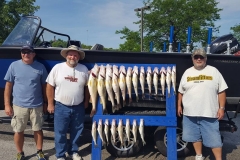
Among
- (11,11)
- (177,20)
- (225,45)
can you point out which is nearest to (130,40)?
(177,20)

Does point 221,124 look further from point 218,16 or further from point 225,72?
point 218,16

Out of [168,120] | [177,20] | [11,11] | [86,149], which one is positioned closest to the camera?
[168,120]

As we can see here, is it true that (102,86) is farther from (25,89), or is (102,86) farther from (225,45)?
(225,45)

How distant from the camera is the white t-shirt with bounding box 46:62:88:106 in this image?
385 centimetres

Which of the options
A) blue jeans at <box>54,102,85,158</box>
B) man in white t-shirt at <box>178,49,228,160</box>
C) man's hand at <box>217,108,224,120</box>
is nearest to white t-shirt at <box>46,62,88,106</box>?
blue jeans at <box>54,102,85,158</box>

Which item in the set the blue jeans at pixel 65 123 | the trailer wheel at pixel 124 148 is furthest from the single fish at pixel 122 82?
the trailer wheel at pixel 124 148

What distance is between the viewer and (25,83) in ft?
12.8

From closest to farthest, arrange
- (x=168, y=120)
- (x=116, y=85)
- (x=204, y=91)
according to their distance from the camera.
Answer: (x=204, y=91) < (x=116, y=85) < (x=168, y=120)

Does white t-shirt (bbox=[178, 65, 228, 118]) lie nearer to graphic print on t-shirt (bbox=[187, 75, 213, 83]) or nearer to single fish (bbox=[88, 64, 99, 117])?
graphic print on t-shirt (bbox=[187, 75, 213, 83])

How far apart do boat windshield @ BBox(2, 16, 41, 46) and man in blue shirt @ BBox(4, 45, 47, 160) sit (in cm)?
89

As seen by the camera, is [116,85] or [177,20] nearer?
[116,85]

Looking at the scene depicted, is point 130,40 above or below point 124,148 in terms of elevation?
above

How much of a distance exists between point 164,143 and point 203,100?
1.11 m

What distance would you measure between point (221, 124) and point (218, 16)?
2086cm
